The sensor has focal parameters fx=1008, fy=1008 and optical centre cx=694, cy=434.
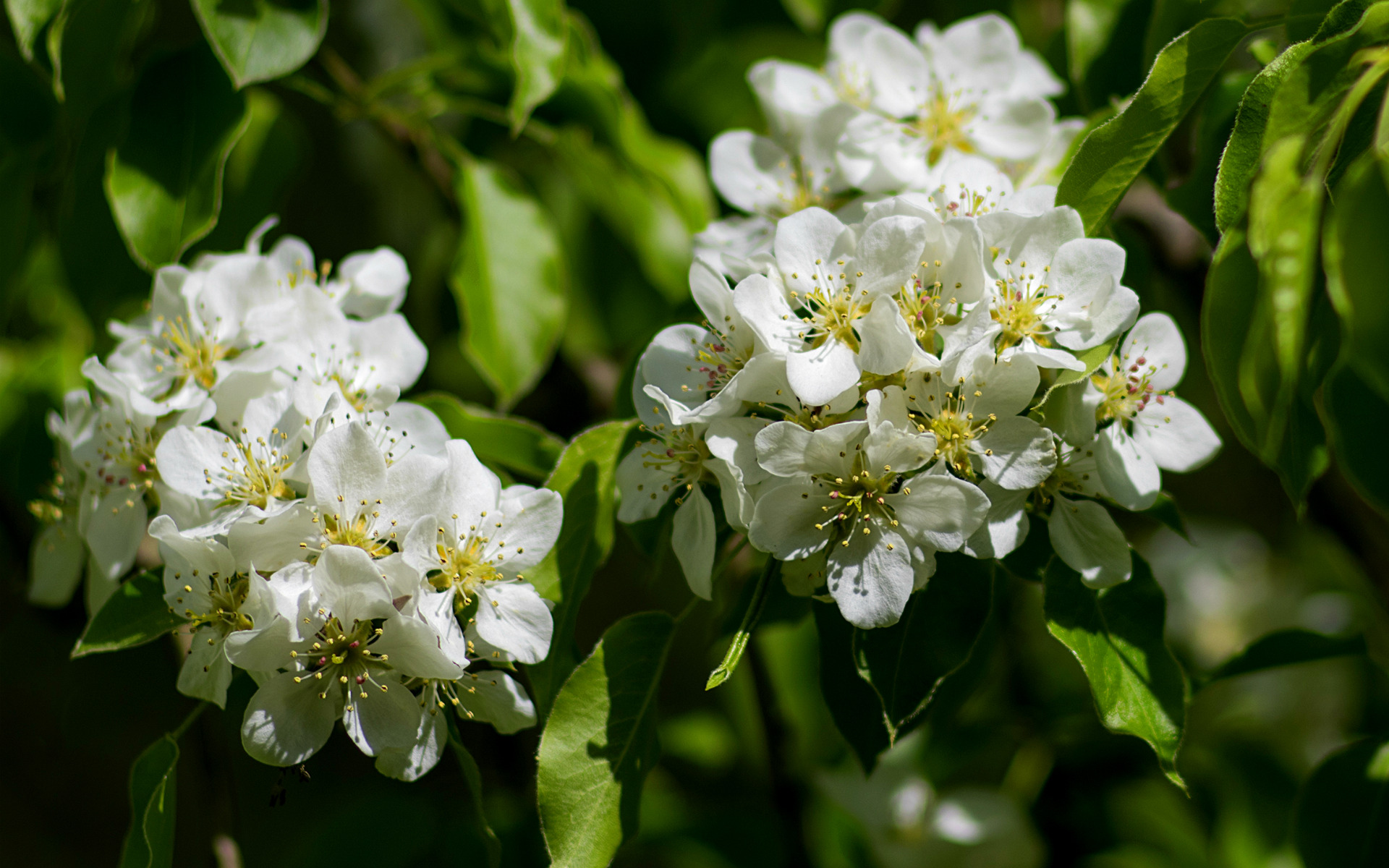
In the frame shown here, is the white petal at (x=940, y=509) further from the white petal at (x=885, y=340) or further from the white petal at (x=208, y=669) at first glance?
the white petal at (x=208, y=669)

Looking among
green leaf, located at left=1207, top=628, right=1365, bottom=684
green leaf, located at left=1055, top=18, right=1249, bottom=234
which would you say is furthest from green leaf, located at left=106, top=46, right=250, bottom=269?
green leaf, located at left=1207, top=628, right=1365, bottom=684

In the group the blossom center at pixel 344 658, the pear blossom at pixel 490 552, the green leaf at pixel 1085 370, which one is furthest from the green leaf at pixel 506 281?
the green leaf at pixel 1085 370

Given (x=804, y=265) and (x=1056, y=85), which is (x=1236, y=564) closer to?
(x=1056, y=85)

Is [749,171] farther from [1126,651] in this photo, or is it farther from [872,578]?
[1126,651]

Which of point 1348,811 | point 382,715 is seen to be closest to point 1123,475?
point 1348,811

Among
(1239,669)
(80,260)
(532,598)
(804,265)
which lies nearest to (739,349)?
(804,265)
